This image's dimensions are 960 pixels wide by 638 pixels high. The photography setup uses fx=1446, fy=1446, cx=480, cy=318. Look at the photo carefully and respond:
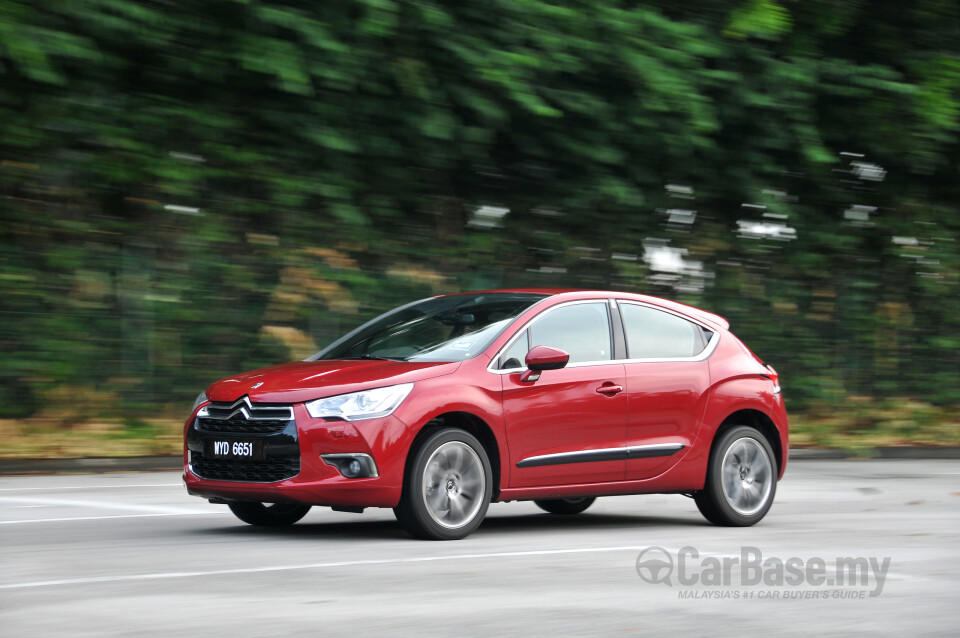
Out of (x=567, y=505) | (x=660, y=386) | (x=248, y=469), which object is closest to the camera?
(x=248, y=469)

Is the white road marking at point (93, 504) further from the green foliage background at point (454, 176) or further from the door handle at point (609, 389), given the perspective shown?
the green foliage background at point (454, 176)

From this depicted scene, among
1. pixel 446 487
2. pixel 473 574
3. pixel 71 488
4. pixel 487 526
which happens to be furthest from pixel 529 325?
pixel 71 488

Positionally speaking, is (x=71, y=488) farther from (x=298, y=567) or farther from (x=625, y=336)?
(x=298, y=567)

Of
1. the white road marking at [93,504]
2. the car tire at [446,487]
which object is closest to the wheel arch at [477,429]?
the car tire at [446,487]

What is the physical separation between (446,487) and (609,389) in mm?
1485

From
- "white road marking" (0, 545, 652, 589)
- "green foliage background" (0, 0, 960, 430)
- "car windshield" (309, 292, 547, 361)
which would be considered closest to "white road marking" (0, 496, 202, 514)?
"car windshield" (309, 292, 547, 361)

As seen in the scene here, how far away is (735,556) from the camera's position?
8508 millimetres

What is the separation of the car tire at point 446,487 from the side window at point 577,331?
1025 millimetres

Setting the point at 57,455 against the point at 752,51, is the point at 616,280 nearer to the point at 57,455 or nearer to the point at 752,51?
the point at 752,51

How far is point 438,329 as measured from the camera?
9.58m

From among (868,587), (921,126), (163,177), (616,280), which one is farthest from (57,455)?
(921,126)

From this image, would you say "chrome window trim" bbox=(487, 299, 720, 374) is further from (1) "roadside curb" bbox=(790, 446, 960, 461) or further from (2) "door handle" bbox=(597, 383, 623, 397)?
(1) "roadside curb" bbox=(790, 446, 960, 461)

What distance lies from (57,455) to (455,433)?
7.91 meters

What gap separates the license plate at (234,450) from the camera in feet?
28.2
